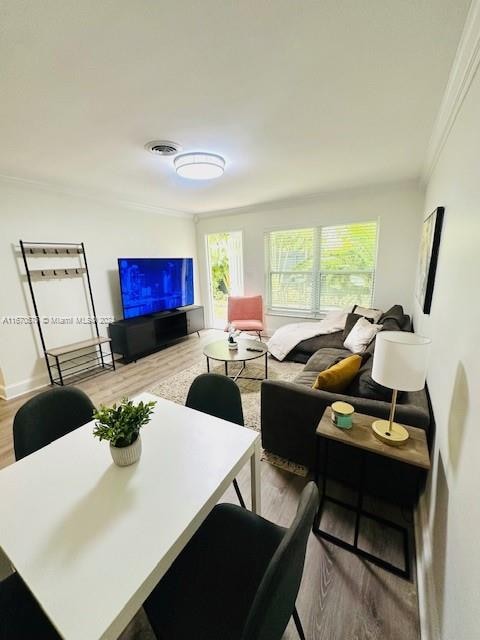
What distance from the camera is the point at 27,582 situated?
68cm

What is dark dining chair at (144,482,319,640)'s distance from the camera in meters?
0.62

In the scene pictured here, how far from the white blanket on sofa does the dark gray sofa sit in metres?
1.59

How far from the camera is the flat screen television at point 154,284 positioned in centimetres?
405

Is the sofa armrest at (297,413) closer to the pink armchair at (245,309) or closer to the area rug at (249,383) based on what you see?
the area rug at (249,383)

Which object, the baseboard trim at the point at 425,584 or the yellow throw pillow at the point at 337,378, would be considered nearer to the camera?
the baseboard trim at the point at 425,584

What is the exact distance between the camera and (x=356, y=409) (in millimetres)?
1617

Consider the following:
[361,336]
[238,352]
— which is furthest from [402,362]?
[238,352]

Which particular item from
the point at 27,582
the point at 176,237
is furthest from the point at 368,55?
the point at 176,237

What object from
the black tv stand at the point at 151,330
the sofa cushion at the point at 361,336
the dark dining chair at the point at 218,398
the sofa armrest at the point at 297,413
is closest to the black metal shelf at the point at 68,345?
the black tv stand at the point at 151,330

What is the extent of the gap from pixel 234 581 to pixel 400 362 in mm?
1063

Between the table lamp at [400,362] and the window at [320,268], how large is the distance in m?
3.11

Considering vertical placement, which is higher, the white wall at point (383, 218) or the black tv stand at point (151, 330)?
the white wall at point (383, 218)

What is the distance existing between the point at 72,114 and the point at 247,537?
8.30ft

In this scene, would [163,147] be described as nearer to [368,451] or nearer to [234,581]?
[368,451]
